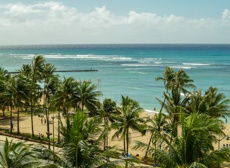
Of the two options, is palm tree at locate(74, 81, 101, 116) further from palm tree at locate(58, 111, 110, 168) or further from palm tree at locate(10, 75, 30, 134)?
palm tree at locate(58, 111, 110, 168)

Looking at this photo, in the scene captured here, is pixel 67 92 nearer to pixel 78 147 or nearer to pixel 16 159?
pixel 16 159

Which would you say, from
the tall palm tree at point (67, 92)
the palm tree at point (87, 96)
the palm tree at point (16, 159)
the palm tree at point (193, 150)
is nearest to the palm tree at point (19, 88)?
the tall palm tree at point (67, 92)

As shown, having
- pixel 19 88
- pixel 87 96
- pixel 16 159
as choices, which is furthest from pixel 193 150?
pixel 19 88

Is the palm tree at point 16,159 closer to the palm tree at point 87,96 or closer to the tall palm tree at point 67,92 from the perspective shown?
the palm tree at point 87,96

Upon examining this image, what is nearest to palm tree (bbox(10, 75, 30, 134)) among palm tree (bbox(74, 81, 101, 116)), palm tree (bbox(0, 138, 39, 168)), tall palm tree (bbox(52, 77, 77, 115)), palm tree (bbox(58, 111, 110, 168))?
tall palm tree (bbox(52, 77, 77, 115))

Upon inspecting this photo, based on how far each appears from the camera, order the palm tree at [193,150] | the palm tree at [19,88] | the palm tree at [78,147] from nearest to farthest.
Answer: the palm tree at [193,150]
the palm tree at [78,147]
the palm tree at [19,88]

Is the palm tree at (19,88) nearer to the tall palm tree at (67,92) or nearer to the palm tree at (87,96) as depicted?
the tall palm tree at (67,92)

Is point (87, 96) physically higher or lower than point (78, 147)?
lower

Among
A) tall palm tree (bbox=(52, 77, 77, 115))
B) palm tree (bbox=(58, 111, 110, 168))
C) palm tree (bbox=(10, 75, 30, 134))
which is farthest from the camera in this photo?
palm tree (bbox=(10, 75, 30, 134))

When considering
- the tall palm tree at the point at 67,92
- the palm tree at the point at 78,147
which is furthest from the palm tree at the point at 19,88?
the palm tree at the point at 78,147

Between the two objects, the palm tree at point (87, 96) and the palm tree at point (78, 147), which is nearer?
the palm tree at point (78, 147)

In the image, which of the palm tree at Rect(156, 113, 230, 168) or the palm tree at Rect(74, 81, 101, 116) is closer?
the palm tree at Rect(156, 113, 230, 168)

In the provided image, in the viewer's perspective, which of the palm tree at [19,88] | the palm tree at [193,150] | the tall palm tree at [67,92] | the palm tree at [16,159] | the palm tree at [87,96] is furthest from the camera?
the palm tree at [19,88]
